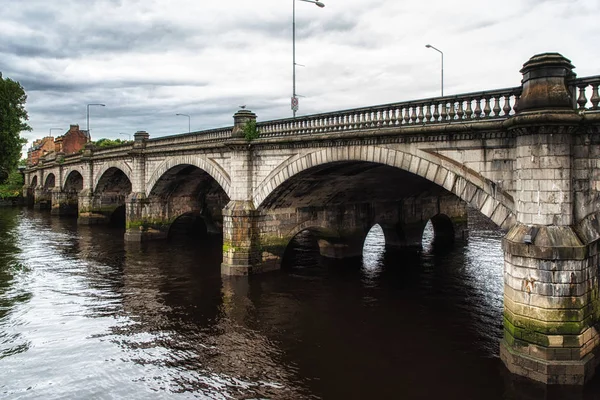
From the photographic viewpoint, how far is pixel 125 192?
45625 mm

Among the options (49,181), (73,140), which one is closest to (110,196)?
(49,181)

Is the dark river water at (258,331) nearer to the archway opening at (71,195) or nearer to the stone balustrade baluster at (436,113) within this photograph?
the stone balustrade baluster at (436,113)

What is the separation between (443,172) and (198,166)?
52.8 feet

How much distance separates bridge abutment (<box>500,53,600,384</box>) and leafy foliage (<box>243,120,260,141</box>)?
12.8 meters

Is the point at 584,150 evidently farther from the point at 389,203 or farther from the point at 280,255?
the point at 389,203

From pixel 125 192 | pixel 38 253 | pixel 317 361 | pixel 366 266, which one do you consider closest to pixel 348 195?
pixel 366 266

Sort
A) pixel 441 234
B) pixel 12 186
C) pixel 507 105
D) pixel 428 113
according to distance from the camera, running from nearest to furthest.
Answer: pixel 507 105 < pixel 428 113 < pixel 441 234 < pixel 12 186

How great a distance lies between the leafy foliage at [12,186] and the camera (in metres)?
71.4

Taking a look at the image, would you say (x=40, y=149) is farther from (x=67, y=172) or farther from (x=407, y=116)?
(x=407, y=116)

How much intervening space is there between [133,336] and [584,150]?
1338 cm

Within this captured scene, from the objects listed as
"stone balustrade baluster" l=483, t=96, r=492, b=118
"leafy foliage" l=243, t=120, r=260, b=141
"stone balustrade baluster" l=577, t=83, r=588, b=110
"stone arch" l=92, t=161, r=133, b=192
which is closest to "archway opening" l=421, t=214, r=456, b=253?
"leafy foliage" l=243, t=120, r=260, b=141

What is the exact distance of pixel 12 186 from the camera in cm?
7462

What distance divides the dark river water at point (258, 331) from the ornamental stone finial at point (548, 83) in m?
6.22

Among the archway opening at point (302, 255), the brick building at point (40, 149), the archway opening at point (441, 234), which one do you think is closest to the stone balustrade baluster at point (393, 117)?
the archway opening at point (302, 255)
